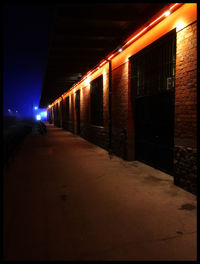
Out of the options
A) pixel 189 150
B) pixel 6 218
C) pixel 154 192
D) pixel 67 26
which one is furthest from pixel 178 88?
pixel 6 218

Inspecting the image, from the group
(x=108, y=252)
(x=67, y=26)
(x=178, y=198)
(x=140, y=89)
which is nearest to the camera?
(x=108, y=252)

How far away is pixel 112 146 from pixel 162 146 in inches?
147

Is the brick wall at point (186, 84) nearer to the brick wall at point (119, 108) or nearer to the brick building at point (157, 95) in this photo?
the brick building at point (157, 95)

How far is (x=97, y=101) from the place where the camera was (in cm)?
1277

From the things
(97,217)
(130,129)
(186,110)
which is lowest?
(97,217)

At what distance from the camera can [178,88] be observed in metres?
5.11

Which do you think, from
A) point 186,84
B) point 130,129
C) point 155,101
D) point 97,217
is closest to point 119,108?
point 130,129

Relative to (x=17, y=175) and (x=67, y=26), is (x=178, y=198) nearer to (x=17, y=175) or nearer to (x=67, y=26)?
(x=17, y=175)

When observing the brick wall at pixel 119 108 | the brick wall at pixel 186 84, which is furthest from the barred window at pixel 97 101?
the brick wall at pixel 186 84

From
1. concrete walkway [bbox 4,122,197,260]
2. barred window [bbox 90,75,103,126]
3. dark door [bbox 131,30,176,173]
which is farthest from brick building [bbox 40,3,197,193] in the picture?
concrete walkway [bbox 4,122,197,260]

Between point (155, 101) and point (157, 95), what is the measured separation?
232 millimetres

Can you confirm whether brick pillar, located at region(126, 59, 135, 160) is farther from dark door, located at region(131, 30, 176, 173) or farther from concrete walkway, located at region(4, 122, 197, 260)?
concrete walkway, located at region(4, 122, 197, 260)

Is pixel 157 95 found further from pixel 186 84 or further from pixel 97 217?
pixel 97 217

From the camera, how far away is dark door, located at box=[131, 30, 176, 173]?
5.93 metres
